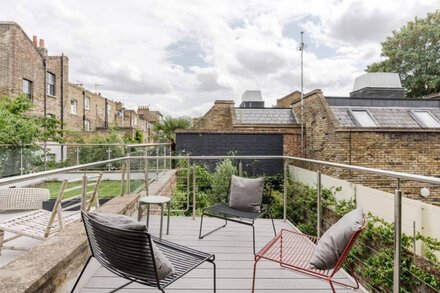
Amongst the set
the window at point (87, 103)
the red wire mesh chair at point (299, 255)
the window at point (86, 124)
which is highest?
the window at point (87, 103)

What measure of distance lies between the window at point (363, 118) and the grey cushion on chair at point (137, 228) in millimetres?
10468

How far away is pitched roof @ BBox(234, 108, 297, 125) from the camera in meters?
13.2

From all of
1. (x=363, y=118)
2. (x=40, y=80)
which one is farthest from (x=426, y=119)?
(x=40, y=80)

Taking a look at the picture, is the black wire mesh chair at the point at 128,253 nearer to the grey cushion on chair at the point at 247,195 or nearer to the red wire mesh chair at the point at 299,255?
the red wire mesh chair at the point at 299,255

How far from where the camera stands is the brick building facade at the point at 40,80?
46.6 ft

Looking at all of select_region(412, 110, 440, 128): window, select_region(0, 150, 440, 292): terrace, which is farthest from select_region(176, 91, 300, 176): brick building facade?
select_region(0, 150, 440, 292): terrace

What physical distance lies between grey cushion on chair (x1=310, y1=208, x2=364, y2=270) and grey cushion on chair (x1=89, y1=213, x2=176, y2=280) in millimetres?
1012

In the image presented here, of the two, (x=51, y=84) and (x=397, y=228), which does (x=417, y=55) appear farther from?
(x=397, y=228)

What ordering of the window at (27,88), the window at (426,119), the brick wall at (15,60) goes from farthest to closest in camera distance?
1. the window at (27,88)
2. the brick wall at (15,60)
3. the window at (426,119)

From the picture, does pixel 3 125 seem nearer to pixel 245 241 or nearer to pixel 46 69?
pixel 46 69

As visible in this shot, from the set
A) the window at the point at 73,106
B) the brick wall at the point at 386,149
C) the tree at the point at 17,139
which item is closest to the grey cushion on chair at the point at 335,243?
the brick wall at the point at 386,149

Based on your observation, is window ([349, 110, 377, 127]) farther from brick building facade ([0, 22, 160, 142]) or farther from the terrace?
brick building facade ([0, 22, 160, 142])

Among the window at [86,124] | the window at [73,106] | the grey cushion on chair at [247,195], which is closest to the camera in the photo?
the grey cushion on chair at [247,195]

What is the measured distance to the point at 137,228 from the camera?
1785mm
